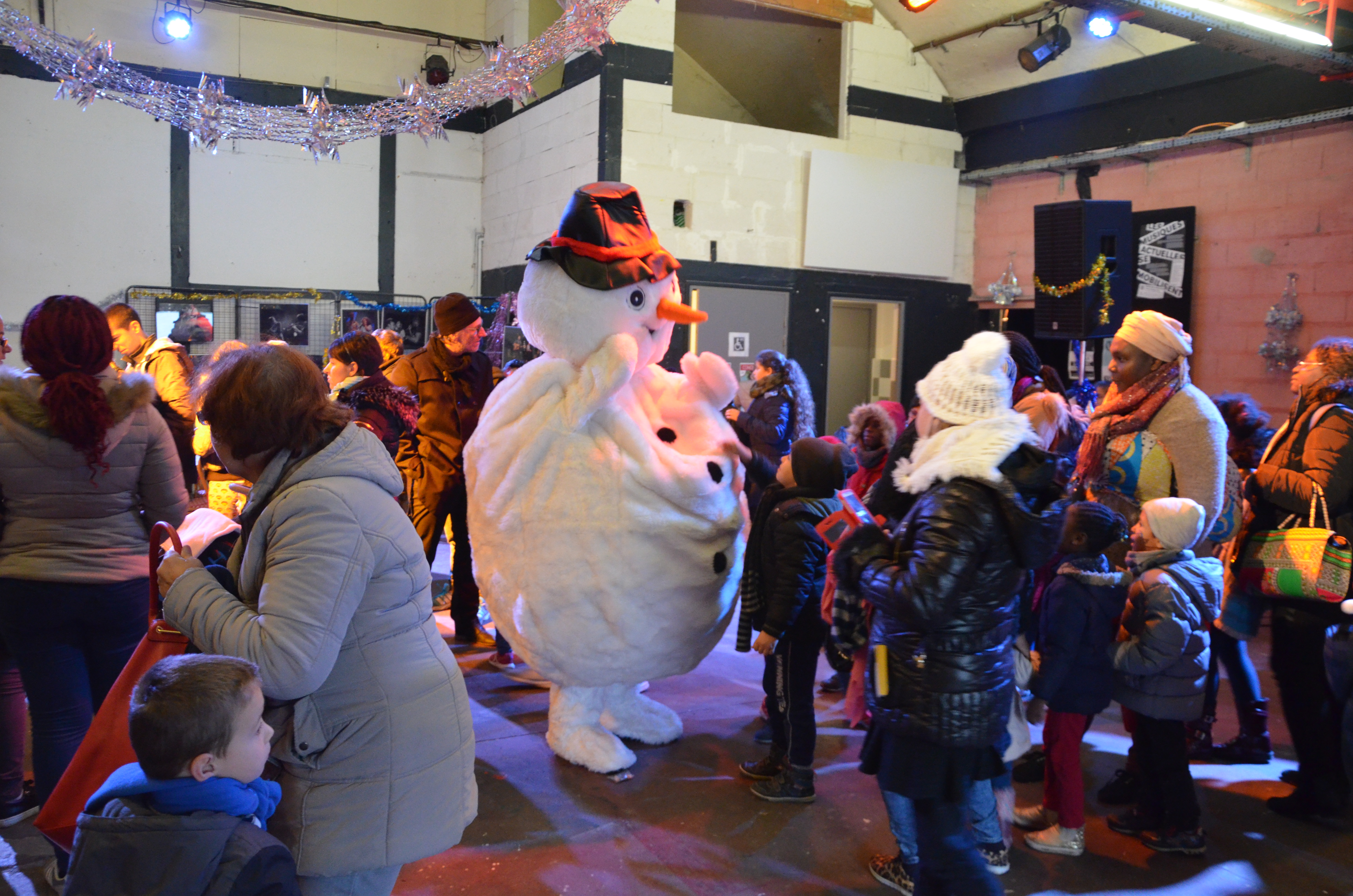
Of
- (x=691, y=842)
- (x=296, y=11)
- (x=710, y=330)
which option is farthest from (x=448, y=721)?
(x=296, y=11)

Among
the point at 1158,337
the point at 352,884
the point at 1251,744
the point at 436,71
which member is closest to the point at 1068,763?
the point at 1251,744

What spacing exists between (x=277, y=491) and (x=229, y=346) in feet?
1.39

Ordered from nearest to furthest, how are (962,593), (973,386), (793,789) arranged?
1. (962,593)
2. (973,386)
3. (793,789)

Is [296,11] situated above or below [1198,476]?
above

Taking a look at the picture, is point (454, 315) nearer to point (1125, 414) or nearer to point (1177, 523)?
point (1125, 414)

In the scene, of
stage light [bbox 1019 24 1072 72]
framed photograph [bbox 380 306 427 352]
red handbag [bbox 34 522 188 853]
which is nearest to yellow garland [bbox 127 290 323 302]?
framed photograph [bbox 380 306 427 352]

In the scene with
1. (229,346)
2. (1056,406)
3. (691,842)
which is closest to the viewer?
(229,346)

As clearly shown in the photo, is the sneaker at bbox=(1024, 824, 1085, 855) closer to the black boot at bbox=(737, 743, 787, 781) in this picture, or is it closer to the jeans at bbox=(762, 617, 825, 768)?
the jeans at bbox=(762, 617, 825, 768)

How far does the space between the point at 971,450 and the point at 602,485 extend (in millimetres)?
1330

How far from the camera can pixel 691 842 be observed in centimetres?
288

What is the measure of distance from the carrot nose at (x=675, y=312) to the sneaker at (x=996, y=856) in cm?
186

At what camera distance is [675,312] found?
3369 mm

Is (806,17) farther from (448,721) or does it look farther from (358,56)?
(448,721)

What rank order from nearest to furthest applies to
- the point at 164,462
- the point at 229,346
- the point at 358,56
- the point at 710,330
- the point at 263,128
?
1. the point at 229,346
2. the point at 164,462
3. the point at 263,128
4. the point at 710,330
5. the point at 358,56
